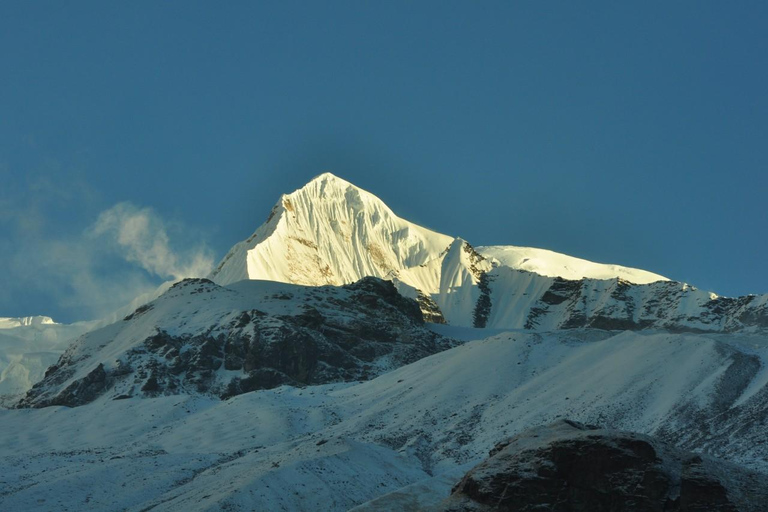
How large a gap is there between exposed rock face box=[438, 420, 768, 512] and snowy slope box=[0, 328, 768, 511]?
9.86 m

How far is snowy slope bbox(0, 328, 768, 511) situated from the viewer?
51562 millimetres

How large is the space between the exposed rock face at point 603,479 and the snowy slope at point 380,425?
32.3ft

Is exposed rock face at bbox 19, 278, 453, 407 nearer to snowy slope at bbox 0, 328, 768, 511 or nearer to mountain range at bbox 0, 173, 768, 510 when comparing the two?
mountain range at bbox 0, 173, 768, 510

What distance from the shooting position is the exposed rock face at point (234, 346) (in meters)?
122

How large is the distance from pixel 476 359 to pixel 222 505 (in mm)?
46965

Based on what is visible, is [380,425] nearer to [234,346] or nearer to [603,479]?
[603,479]

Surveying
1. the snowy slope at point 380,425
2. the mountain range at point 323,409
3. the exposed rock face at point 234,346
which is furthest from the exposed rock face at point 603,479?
the exposed rock face at point 234,346

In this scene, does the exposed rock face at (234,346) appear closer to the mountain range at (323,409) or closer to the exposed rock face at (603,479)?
the mountain range at (323,409)

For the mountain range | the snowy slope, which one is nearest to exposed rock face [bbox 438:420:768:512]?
the mountain range

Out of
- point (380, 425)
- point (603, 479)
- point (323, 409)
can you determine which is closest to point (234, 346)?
point (323, 409)

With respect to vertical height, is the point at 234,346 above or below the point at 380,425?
above

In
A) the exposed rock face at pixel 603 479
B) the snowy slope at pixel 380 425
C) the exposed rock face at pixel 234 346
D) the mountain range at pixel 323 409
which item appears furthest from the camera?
the exposed rock face at pixel 234 346

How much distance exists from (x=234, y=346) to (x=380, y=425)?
5949 cm

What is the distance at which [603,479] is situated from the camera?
99.3ft
